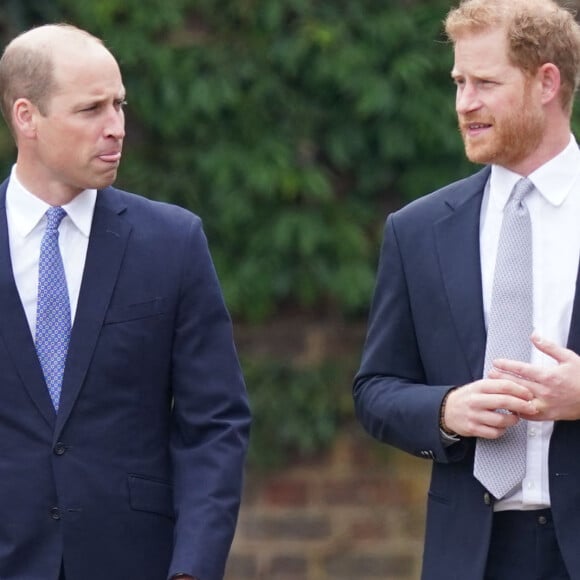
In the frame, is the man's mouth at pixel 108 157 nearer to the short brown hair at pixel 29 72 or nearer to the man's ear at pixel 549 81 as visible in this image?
the short brown hair at pixel 29 72

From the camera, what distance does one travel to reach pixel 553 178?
4109 millimetres

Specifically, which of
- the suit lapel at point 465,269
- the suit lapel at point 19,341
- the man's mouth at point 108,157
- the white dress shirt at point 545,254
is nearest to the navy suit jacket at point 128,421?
the suit lapel at point 19,341

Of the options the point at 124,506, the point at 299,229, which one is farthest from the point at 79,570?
the point at 299,229

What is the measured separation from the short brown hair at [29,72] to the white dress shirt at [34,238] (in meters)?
0.22

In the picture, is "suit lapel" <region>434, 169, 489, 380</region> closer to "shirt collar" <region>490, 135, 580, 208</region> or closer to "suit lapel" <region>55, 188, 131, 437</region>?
"shirt collar" <region>490, 135, 580, 208</region>

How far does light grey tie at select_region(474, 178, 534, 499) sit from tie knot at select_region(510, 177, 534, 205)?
0.09 meters

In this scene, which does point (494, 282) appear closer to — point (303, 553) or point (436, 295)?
point (436, 295)

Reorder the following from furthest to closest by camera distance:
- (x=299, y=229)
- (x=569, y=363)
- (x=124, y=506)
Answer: (x=299, y=229)
(x=124, y=506)
(x=569, y=363)

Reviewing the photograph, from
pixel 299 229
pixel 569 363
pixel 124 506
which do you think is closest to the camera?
pixel 569 363

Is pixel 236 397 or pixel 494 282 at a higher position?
pixel 494 282

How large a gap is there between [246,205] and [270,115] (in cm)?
38

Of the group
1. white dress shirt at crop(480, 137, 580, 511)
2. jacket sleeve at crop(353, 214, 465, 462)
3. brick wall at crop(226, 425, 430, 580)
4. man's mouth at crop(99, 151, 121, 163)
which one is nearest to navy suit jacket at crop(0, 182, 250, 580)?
man's mouth at crop(99, 151, 121, 163)

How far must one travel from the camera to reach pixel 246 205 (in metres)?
6.79

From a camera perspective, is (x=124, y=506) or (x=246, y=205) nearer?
(x=124, y=506)
